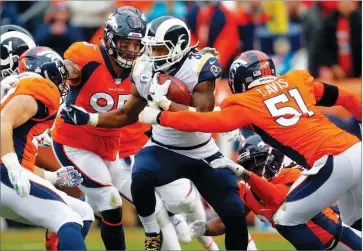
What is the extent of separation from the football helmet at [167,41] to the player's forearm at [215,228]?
1287mm

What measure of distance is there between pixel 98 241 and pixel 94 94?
2.83 meters

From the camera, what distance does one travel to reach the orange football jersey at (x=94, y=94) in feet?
27.2

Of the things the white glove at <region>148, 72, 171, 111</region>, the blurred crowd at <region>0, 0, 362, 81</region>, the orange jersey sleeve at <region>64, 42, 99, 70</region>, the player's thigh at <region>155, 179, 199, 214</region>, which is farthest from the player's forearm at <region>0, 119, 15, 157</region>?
the blurred crowd at <region>0, 0, 362, 81</region>

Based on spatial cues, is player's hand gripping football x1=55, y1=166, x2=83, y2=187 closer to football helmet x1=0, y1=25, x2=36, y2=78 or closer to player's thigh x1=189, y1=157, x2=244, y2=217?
player's thigh x1=189, y1=157, x2=244, y2=217

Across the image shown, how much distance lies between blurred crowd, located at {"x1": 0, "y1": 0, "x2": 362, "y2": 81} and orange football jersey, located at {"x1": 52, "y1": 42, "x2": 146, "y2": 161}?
4.59m

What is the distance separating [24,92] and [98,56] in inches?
61.4

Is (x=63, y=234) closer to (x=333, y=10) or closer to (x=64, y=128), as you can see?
(x=64, y=128)

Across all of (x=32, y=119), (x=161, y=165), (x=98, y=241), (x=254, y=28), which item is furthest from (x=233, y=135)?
(x=254, y=28)

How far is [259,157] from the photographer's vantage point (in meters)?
7.87

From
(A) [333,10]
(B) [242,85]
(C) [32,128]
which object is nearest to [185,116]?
(B) [242,85]

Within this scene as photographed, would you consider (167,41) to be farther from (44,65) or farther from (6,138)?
(6,138)

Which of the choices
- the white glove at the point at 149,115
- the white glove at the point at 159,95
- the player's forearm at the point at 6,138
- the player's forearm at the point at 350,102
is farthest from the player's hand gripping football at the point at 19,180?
the player's forearm at the point at 350,102

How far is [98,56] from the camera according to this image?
8336mm

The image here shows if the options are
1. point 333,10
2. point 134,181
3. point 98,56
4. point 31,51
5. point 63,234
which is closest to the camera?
point 63,234
